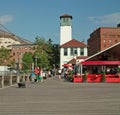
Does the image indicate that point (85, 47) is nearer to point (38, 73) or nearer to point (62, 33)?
point (62, 33)

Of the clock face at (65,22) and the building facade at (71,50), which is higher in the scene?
the clock face at (65,22)

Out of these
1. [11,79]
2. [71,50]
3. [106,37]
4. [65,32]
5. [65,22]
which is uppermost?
[106,37]

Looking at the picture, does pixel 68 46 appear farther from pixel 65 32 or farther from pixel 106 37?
pixel 106 37

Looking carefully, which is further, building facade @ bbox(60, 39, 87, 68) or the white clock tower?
the white clock tower

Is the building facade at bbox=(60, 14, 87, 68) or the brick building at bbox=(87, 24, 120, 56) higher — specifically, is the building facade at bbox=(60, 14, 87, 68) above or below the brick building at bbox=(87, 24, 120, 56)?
below

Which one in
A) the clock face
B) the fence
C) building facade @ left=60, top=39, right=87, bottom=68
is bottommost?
the fence

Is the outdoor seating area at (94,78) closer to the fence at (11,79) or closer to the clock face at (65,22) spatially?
the fence at (11,79)

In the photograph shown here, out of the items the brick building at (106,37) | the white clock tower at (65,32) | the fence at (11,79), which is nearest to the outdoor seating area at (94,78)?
the fence at (11,79)

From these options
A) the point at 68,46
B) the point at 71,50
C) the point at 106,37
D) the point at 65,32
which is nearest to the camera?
the point at 68,46

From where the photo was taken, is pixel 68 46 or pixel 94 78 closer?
pixel 94 78

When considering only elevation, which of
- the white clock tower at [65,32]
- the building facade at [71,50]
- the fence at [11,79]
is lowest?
the fence at [11,79]

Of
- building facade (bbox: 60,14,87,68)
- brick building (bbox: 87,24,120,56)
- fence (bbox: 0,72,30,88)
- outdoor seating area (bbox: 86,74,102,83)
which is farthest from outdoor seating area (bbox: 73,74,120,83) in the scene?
brick building (bbox: 87,24,120,56)

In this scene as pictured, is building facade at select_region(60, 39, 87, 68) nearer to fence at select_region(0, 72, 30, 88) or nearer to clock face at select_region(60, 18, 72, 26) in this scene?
clock face at select_region(60, 18, 72, 26)

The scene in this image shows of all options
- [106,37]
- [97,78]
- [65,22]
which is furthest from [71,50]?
[97,78]
